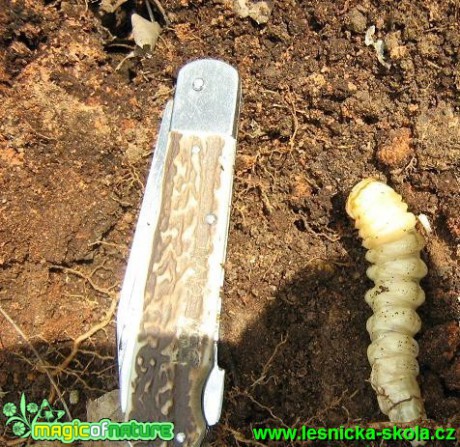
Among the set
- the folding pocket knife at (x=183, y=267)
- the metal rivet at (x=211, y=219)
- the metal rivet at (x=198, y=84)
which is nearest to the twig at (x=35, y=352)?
the folding pocket knife at (x=183, y=267)

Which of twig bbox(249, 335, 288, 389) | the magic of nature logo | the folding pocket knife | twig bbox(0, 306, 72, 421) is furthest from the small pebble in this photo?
the magic of nature logo

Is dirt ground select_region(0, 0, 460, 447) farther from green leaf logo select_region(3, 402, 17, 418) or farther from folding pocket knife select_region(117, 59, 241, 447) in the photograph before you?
folding pocket knife select_region(117, 59, 241, 447)

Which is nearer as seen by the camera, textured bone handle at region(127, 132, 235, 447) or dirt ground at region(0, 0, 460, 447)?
textured bone handle at region(127, 132, 235, 447)

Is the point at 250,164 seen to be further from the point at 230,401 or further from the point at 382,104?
the point at 230,401

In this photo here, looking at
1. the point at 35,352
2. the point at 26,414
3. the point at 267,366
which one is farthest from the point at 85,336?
the point at 267,366

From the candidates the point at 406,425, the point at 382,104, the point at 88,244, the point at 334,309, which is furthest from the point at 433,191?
the point at 88,244

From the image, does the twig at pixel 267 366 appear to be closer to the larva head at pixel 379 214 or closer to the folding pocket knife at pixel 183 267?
the folding pocket knife at pixel 183 267

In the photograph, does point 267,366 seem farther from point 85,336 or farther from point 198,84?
point 198,84
